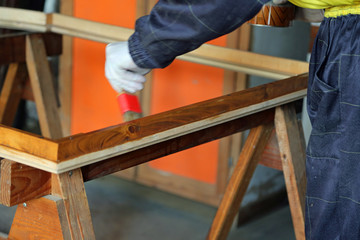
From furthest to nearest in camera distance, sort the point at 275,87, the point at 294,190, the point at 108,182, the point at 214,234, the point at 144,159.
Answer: the point at 108,182, the point at 214,234, the point at 294,190, the point at 275,87, the point at 144,159

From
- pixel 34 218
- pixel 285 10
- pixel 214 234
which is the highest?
pixel 285 10

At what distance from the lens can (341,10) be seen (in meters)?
1.29

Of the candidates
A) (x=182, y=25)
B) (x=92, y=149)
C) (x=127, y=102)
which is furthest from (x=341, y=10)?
(x=92, y=149)

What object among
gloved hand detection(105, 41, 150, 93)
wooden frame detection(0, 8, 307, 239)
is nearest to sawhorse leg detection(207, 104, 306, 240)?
wooden frame detection(0, 8, 307, 239)

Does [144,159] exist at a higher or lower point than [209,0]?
lower

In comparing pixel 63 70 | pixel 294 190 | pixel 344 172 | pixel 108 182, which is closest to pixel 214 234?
pixel 294 190

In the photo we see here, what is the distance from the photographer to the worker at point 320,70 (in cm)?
108

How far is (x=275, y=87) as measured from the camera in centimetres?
161

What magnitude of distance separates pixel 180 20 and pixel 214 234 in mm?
990

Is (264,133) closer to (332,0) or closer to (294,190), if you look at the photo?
(294,190)

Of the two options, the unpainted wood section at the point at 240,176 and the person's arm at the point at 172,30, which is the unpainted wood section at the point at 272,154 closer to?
the unpainted wood section at the point at 240,176

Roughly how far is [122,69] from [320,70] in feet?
1.48

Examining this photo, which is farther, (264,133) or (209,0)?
(264,133)

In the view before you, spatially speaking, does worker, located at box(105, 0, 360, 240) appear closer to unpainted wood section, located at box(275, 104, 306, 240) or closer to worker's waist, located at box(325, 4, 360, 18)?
worker's waist, located at box(325, 4, 360, 18)
